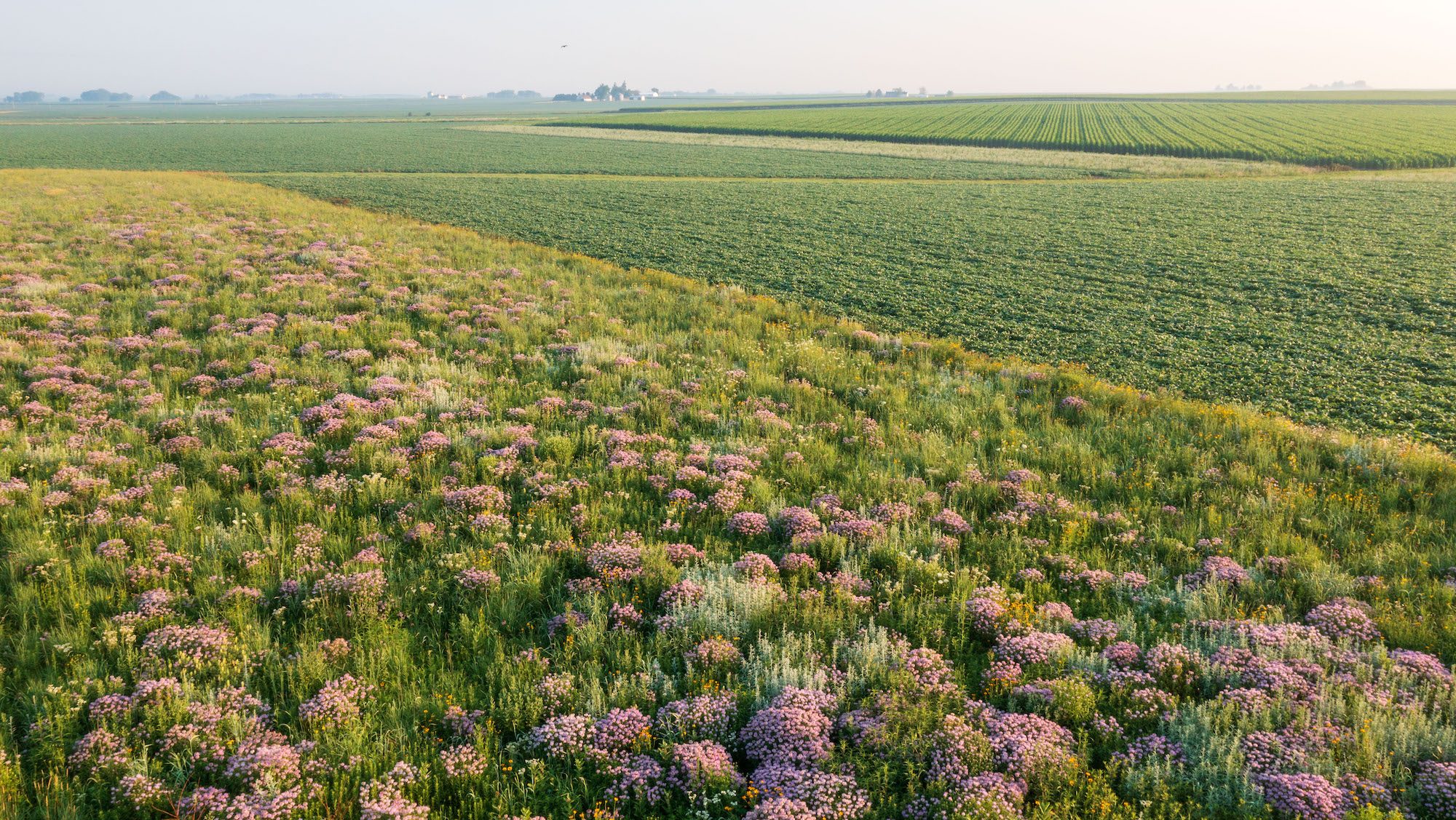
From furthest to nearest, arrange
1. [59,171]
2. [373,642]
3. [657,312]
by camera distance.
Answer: [59,171] < [657,312] < [373,642]

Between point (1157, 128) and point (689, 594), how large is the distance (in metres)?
112

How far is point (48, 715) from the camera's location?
5348 millimetres

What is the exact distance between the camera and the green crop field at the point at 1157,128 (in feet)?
221

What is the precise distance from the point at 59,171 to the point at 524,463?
58.9 m

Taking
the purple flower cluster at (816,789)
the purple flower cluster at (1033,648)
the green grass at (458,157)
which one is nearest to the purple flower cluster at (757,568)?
the purple flower cluster at (1033,648)

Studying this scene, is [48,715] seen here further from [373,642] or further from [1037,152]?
[1037,152]

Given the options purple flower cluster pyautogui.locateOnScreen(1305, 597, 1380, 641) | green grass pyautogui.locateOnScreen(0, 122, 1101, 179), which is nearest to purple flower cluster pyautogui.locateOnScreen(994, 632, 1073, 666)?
purple flower cluster pyautogui.locateOnScreen(1305, 597, 1380, 641)

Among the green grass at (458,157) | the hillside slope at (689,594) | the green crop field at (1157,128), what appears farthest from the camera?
the green crop field at (1157,128)

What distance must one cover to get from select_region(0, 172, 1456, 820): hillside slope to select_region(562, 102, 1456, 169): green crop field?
72057 mm

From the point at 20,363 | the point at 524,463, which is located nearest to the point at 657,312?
the point at 524,463

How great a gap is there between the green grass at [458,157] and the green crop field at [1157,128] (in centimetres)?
2287

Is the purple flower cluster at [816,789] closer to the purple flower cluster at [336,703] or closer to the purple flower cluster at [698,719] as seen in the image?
the purple flower cluster at [698,719]

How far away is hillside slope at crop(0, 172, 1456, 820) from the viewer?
5004 millimetres

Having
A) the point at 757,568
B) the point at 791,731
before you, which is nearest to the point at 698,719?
the point at 791,731
